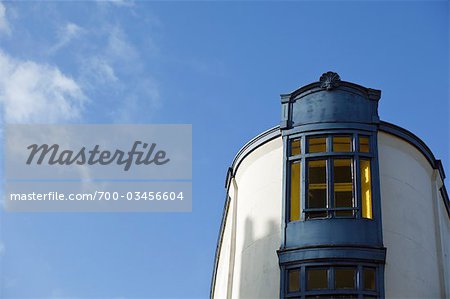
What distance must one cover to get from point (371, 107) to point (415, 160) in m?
2.22

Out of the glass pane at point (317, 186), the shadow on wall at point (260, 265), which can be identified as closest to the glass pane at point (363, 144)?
the glass pane at point (317, 186)

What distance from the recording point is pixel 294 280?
23.8m

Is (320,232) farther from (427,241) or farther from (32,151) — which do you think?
(32,151)

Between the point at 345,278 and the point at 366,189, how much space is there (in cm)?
309

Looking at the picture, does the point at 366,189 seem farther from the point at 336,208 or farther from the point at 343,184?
the point at 336,208

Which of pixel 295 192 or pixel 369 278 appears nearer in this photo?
pixel 369 278

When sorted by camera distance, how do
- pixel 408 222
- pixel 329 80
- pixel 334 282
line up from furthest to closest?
pixel 329 80 < pixel 408 222 < pixel 334 282

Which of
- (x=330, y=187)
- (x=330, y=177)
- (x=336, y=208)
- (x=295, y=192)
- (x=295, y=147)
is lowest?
(x=336, y=208)

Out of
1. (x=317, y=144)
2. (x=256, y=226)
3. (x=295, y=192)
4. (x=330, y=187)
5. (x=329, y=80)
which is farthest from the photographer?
(x=329, y=80)

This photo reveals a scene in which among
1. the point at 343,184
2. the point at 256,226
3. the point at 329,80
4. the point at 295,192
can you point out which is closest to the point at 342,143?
the point at 343,184

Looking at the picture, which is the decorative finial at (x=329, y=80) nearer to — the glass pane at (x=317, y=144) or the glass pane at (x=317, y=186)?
the glass pane at (x=317, y=144)

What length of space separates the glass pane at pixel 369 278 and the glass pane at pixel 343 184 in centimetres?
179

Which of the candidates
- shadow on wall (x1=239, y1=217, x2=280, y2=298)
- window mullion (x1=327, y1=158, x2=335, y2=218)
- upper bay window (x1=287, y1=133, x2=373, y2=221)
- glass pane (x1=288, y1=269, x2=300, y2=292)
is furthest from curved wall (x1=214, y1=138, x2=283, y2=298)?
window mullion (x1=327, y1=158, x2=335, y2=218)

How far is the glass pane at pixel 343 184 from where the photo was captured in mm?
24609
